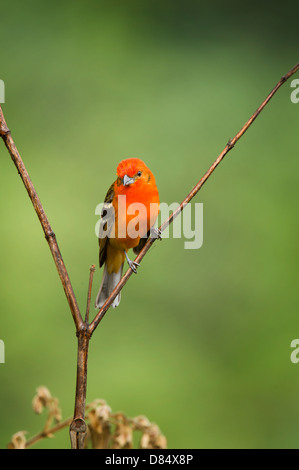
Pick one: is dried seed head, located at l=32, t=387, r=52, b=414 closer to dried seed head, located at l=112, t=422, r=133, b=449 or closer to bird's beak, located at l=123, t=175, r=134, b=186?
dried seed head, located at l=112, t=422, r=133, b=449

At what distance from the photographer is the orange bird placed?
8.24ft

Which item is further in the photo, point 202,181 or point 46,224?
point 202,181

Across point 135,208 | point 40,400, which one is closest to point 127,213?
point 135,208

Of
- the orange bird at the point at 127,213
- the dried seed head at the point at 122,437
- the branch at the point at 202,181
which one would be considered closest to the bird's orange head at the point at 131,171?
the orange bird at the point at 127,213

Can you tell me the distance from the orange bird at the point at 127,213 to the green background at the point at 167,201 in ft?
3.95

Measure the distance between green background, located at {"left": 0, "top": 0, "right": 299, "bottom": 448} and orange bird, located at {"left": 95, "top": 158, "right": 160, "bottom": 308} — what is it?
3.95 ft

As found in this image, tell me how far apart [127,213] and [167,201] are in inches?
76.4

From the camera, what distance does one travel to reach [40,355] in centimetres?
434

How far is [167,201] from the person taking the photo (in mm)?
4551

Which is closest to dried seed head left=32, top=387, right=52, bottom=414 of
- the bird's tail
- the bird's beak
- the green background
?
the bird's tail

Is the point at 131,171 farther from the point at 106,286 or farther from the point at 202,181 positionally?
the point at 202,181

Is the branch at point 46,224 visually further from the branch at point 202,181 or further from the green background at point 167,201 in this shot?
the green background at point 167,201
